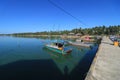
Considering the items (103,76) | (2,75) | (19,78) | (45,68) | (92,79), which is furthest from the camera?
A: (45,68)

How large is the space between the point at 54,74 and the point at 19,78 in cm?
363

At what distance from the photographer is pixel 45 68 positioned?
52.6ft

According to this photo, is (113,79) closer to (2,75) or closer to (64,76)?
(64,76)

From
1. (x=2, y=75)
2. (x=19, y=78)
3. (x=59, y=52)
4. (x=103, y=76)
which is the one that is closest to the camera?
(x=103, y=76)

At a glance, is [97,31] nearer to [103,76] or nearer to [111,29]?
[111,29]

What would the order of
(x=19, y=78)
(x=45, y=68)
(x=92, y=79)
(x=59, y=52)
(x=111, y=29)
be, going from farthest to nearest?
(x=111, y=29) → (x=59, y=52) → (x=45, y=68) → (x=19, y=78) → (x=92, y=79)

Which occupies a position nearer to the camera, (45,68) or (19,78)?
(19,78)

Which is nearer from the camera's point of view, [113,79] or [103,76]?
[113,79]

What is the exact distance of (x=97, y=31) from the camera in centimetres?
10731

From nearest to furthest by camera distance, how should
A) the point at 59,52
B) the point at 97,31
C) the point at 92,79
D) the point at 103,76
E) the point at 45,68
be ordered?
the point at 92,79 < the point at 103,76 < the point at 45,68 < the point at 59,52 < the point at 97,31

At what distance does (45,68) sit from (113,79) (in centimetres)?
1042

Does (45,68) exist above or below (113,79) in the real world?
below

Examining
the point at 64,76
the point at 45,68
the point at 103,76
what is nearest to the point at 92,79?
the point at 103,76

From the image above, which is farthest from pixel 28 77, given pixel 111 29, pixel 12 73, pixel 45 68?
pixel 111 29
